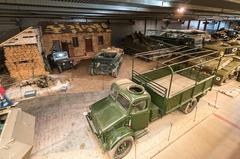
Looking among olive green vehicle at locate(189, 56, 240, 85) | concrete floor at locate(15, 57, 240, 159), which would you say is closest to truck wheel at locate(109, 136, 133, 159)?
concrete floor at locate(15, 57, 240, 159)

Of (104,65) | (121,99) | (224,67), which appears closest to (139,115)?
(121,99)

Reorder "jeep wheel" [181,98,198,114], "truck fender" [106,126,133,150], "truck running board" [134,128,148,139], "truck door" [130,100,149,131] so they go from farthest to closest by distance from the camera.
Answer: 1. "jeep wheel" [181,98,198,114]
2. "truck running board" [134,128,148,139]
3. "truck door" [130,100,149,131]
4. "truck fender" [106,126,133,150]

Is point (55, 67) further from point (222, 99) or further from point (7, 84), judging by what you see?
point (222, 99)

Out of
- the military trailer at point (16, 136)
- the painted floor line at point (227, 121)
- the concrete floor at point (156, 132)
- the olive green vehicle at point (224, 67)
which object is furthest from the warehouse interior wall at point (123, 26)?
the painted floor line at point (227, 121)

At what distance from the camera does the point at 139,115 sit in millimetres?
4004

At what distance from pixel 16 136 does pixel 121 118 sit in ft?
9.30

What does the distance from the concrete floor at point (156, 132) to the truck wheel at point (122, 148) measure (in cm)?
22

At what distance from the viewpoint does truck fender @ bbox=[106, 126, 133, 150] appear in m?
3.59

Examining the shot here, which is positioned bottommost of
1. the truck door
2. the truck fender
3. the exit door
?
the truck fender

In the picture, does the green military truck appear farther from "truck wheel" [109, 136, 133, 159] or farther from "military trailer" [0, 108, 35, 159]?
"military trailer" [0, 108, 35, 159]

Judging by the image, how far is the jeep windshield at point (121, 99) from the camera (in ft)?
13.0

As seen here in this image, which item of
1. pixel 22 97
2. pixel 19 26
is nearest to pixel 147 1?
pixel 22 97

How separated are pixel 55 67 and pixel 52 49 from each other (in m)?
1.77

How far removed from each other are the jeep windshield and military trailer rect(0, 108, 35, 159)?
268cm
